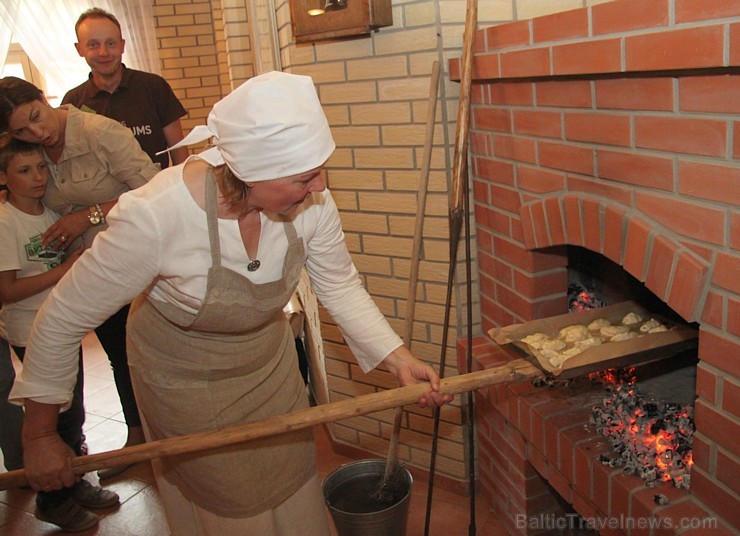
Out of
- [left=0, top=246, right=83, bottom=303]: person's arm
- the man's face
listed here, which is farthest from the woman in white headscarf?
the man's face

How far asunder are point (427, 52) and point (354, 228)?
2.65ft

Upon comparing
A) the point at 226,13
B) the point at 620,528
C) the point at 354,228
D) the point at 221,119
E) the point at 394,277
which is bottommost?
the point at 620,528

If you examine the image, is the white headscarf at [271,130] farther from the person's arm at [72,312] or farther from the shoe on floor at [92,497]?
the shoe on floor at [92,497]

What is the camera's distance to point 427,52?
8.38 ft

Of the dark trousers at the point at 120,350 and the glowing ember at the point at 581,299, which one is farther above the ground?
the glowing ember at the point at 581,299

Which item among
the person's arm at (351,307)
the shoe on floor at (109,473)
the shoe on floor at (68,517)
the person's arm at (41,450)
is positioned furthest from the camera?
the shoe on floor at (109,473)

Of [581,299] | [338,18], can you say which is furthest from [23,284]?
[581,299]

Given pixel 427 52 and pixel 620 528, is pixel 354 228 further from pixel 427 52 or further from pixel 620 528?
pixel 620 528

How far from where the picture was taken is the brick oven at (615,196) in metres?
1.58

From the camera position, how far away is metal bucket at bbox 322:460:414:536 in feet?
8.27

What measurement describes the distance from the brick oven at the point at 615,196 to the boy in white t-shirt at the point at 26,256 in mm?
1686

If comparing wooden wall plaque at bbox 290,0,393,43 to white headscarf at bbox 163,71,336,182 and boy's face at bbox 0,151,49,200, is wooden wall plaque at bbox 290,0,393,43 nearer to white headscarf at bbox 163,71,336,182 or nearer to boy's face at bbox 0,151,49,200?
white headscarf at bbox 163,71,336,182

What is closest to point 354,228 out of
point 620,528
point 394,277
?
point 394,277

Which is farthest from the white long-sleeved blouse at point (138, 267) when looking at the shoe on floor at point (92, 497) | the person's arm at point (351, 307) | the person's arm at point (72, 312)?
the shoe on floor at point (92, 497)
